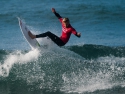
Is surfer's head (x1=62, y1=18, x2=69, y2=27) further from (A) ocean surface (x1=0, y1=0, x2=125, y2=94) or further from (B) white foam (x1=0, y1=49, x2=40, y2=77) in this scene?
→ (B) white foam (x1=0, y1=49, x2=40, y2=77)

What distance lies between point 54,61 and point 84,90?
2685mm

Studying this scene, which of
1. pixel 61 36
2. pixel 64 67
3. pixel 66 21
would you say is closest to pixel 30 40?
pixel 61 36

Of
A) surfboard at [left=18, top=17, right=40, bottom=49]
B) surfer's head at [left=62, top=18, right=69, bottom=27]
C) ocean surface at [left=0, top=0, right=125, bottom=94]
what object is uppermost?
surfer's head at [left=62, top=18, right=69, bottom=27]

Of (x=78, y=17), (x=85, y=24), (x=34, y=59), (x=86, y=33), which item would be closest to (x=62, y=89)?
(x=34, y=59)

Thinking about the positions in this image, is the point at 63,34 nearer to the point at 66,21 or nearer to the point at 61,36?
the point at 61,36

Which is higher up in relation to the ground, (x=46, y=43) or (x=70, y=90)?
(x=46, y=43)

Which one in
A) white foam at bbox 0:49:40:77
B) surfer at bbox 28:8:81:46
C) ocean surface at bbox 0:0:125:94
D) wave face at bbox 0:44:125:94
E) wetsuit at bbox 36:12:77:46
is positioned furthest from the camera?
white foam at bbox 0:49:40:77

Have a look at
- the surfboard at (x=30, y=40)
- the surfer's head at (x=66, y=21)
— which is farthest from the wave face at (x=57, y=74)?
the surfer's head at (x=66, y=21)

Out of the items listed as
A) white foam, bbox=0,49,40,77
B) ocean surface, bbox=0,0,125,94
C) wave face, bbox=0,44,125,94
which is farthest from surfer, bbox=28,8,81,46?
white foam, bbox=0,49,40,77

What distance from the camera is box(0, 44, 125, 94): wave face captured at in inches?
485

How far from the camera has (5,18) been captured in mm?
31453

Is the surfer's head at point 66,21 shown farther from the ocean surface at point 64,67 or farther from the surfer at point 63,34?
the ocean surface at point 64,67

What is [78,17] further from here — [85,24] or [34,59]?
[34,59]

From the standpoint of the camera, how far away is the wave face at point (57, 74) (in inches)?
485
